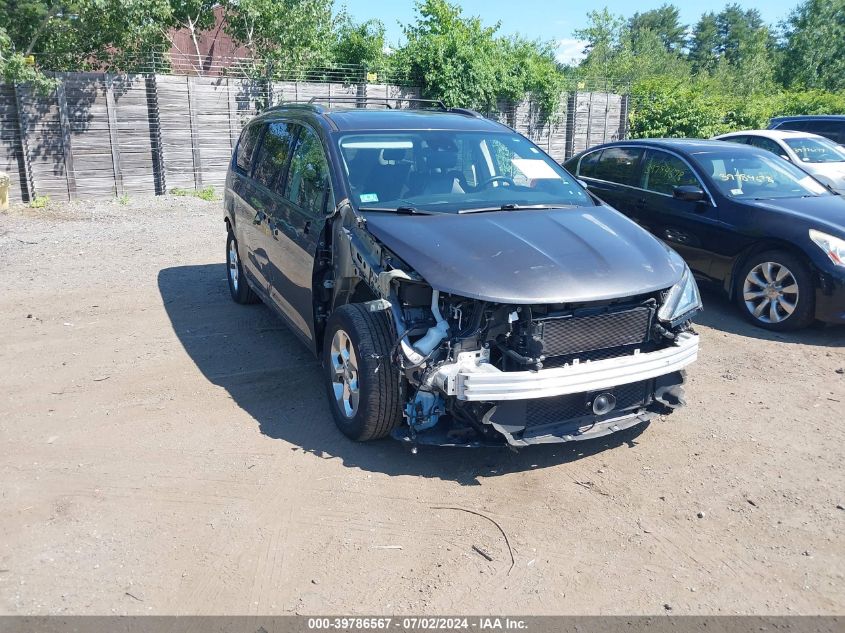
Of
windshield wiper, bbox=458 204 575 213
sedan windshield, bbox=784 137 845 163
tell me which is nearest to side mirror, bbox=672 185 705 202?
windshield wiper, bbox=458 204 575 213

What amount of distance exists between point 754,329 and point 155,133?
1199cm

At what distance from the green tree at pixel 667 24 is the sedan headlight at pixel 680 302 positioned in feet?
308

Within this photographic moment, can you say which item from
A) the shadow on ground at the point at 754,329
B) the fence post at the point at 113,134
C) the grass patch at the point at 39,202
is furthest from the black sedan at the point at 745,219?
the grass patch at the point at 39,202

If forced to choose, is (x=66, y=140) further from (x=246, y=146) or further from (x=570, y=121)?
(x=570, y=121)

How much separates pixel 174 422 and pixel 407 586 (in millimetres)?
2281

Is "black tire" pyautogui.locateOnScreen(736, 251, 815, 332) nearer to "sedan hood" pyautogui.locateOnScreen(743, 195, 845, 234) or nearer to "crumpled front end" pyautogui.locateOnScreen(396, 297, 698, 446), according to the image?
"sedan hood" pyautogui.locateOnScreen(743, 195, 845, 234)

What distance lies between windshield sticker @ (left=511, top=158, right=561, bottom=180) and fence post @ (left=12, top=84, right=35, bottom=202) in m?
11.1

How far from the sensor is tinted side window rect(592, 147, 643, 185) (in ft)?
27.8

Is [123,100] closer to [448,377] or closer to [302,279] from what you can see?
[302,279]

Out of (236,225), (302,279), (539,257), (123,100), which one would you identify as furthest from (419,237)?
(123,100)

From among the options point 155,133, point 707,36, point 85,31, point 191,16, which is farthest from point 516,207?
point 707,36

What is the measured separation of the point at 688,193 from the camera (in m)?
7.30

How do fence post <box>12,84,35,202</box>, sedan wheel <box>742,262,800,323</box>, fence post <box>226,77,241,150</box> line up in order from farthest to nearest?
fence post <box>226,77,241,150</box> < fence post <box>12,84,35,202</box> < sedan wheel <box>742,262,800,323</box>

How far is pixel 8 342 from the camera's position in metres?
6.36
